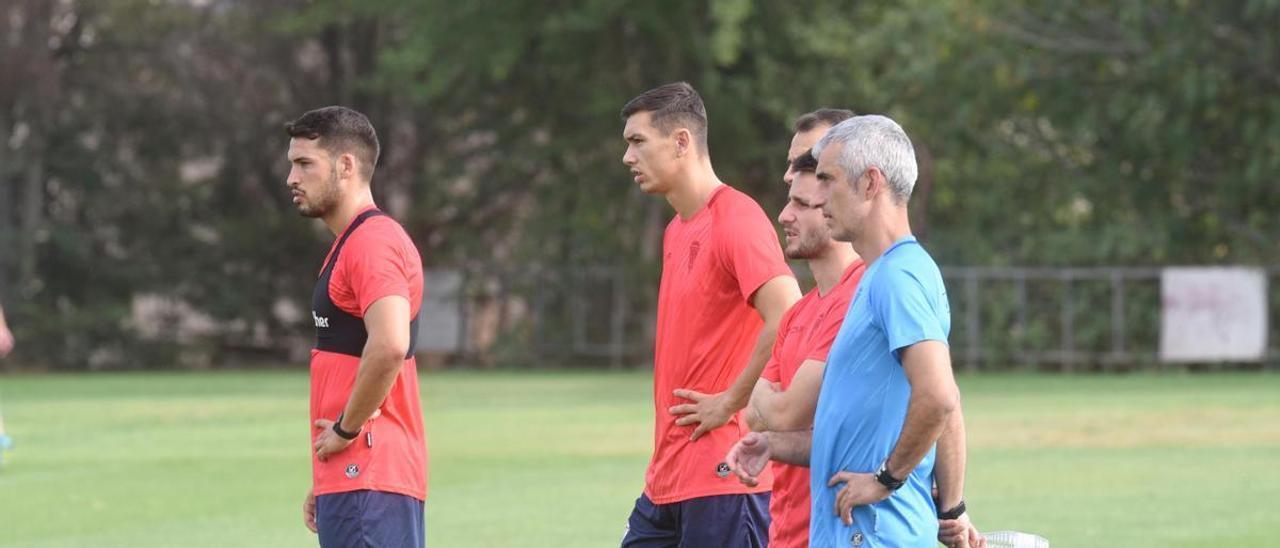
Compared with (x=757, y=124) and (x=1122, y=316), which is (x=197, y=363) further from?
(x=1122, y=316)

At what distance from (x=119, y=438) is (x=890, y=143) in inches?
691

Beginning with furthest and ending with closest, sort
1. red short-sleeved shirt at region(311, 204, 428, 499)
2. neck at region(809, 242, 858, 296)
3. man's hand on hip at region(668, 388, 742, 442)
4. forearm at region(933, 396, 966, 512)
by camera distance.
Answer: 1. man's hand on hip at region(668, 388, 742, 442)
2. red short-sleeved shirt at region(311, 204, 428, 499)
3. neck at region(809, 242, 858, 296)
4. forearm at region(933, 396, 966, 512)

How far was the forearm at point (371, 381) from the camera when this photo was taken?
658 centimetres

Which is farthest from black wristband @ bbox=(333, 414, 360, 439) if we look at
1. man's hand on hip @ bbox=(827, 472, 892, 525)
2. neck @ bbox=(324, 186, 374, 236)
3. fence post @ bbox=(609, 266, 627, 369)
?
fence post @ bbox=(609, 266, 627, 369)

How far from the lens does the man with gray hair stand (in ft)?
16.9

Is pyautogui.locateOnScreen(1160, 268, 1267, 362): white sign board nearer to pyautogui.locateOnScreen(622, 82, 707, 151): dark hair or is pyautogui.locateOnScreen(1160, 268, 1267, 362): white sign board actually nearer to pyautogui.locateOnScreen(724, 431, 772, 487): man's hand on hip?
pyautogui.locateOnScreen(622, 82, 707, 151): dark hair

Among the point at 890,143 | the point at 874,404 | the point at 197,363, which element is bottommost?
the point at 197,363

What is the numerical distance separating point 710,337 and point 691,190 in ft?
1.92

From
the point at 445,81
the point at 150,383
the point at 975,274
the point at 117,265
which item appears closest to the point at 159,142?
the point at 117,265

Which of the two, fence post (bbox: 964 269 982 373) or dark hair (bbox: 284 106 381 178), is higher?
dark hair (bbox: 284 106 381 178)

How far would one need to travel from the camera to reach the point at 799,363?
5922mm

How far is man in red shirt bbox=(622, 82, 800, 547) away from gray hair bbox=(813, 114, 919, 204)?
1.78 metres

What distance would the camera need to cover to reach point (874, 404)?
17.3 ft

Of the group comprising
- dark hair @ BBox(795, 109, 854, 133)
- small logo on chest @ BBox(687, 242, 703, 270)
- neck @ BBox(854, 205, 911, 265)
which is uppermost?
dark hair @ BBox(795, 109, 854, 133)
